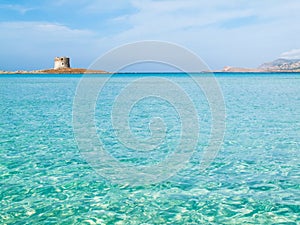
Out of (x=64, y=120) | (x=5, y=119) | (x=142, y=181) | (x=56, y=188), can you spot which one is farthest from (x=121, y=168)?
(x=5, y=119)

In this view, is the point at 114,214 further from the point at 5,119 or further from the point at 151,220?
the point at 5,119

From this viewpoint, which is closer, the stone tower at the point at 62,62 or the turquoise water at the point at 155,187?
the turquoise water at the point at 155,187

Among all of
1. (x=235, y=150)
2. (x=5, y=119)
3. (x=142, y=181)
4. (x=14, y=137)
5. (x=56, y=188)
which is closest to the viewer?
(x=56, y=188)

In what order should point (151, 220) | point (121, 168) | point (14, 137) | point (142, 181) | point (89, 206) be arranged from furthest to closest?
point (14, 137) < point (121, 168) < point (142, 181) < point (89, 206) < point (151, 220)

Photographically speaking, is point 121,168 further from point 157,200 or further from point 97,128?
point 97,128

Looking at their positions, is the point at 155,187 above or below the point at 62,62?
below

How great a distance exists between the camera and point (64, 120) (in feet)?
76.6

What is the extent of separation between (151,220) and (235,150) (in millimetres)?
7237

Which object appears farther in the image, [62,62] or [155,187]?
[62,62]

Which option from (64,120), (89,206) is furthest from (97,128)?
(89,206)

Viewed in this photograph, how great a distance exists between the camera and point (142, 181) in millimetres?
10766

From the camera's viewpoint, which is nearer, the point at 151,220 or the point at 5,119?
the point at 151,220

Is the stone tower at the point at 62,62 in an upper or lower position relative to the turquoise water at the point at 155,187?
upper

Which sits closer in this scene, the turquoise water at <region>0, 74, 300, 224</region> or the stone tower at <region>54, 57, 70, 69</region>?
the turquoise water at <region>0, 74, 300, 224</region>
